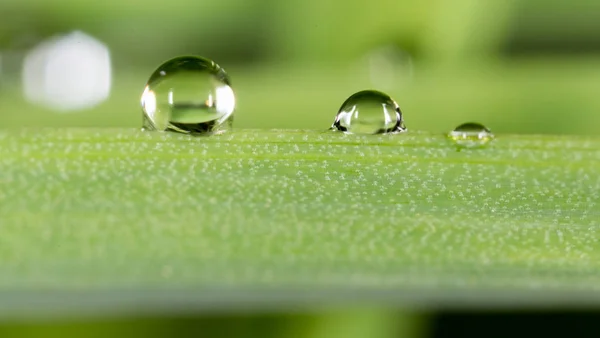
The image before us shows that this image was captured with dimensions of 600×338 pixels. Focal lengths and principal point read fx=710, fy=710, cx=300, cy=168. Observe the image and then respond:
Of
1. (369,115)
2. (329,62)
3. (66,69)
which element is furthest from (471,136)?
(66,69)

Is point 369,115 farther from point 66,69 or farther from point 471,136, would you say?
point 66,69

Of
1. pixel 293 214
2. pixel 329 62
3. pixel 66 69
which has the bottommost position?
pixel 293 214

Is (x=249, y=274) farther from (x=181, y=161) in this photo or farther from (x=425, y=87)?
(x=425, y=87)

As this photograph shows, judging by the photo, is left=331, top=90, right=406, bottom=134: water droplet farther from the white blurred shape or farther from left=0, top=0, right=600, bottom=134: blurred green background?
the white blurred shape

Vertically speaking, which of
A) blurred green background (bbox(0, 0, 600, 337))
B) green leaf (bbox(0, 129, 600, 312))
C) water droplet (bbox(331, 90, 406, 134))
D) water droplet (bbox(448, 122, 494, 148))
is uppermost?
blurred green background (bbox(0, 0, 600, 337))

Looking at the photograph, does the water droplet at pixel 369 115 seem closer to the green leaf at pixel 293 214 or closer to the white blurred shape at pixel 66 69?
the green leaf at pixel 293 214

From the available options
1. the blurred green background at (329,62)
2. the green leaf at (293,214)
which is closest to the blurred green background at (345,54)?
the blurred green background at (329,62)

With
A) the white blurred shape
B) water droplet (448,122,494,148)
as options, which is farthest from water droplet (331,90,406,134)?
the white blurred shape
